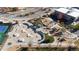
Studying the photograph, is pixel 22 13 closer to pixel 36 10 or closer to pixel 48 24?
pixel 36 10

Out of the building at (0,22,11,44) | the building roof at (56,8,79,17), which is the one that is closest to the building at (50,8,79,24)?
the building roof at (56,8,79,17)

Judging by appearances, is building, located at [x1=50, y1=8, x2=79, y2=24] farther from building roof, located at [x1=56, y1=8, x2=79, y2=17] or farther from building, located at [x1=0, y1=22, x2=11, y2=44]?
building, located at [x1=0, y1=22, x2=11, y2=44]

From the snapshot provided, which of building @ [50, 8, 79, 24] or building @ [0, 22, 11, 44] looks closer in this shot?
building @ [0, 22, 11, 44]

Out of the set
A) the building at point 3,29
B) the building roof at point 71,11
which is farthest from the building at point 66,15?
the building at point 3,29

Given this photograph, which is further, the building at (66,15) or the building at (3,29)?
the building at (66,15)

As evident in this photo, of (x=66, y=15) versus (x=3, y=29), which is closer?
(x=3, y=29)

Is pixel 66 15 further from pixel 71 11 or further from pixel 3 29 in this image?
pixel 3 29

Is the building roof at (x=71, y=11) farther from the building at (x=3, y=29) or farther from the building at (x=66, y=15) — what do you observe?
the building at (x=3, y=29)

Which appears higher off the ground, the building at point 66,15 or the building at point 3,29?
the building at point 66,15

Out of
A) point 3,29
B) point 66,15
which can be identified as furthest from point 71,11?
point 3,29

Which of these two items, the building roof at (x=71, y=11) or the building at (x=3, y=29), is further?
the building roof at (x=71, y=11)

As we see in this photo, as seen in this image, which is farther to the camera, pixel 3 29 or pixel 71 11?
pixel 71 11
